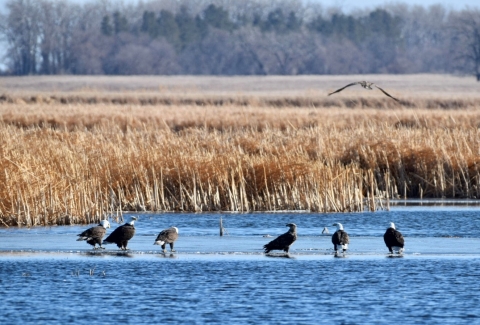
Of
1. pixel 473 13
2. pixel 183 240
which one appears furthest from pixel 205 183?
pixel 473 13

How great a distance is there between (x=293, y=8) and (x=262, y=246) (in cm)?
12531

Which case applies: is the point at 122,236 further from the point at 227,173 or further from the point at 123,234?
the point at 227,173

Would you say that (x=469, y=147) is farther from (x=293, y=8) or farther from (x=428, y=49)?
(x=293, y=8)

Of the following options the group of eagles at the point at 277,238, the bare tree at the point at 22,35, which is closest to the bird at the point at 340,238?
the group of eagles at the point at 277,238

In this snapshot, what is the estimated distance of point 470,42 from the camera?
292ft

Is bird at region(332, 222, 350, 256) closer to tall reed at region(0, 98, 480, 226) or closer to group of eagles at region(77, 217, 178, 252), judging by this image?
group of eagles at region(77, 217, 178, 252)

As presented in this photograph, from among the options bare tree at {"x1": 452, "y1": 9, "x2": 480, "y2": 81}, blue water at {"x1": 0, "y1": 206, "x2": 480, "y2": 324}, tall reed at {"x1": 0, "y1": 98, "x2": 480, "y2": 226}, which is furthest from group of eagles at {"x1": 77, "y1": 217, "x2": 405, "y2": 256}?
bare tree at {"x1": 452, "y1": 9, "x2": 480, "y2": 81}

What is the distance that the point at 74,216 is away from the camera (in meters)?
16.2

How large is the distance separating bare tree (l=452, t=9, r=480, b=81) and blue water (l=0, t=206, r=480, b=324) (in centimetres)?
6772

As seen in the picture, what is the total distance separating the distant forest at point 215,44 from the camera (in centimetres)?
9869

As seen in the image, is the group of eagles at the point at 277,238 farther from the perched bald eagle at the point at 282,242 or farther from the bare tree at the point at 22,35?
the bare tree at the point at 22,35

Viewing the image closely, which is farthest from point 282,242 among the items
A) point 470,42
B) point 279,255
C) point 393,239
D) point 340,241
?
point 470,42

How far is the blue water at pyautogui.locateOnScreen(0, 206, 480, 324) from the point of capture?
33.2 ft

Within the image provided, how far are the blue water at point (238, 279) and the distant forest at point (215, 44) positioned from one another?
2833 inches
